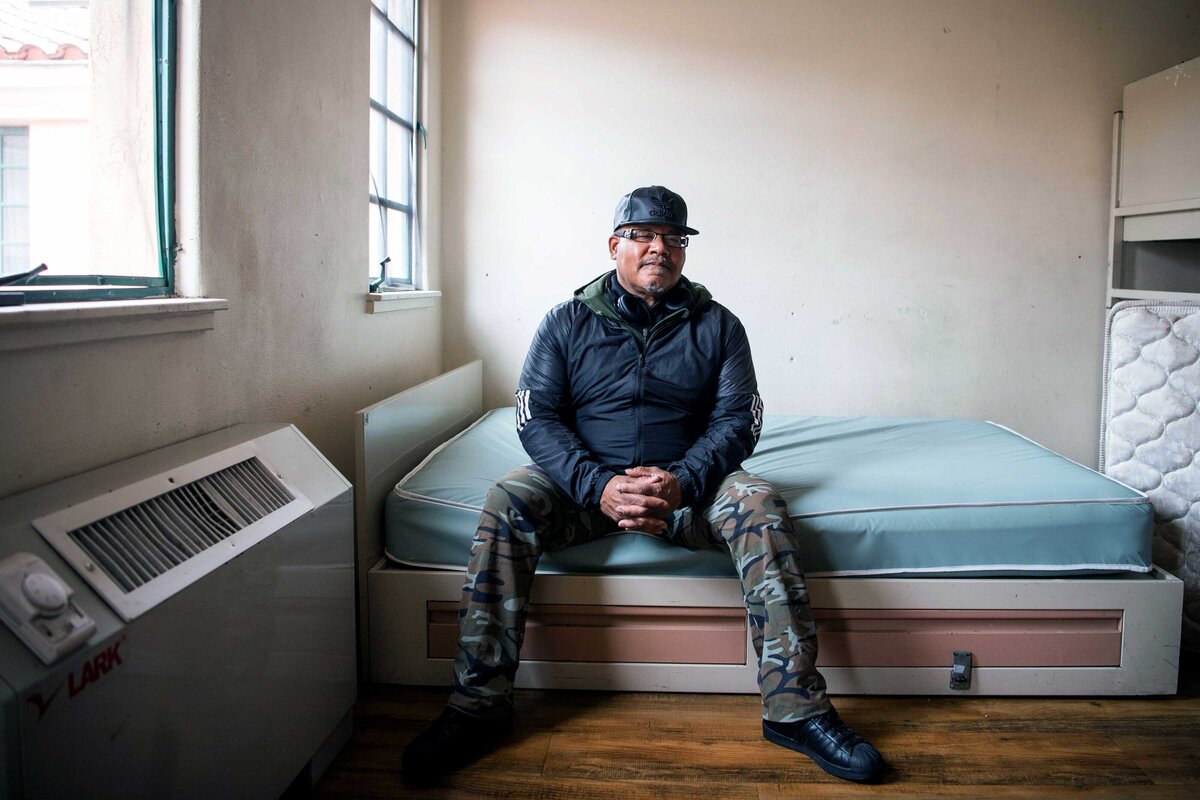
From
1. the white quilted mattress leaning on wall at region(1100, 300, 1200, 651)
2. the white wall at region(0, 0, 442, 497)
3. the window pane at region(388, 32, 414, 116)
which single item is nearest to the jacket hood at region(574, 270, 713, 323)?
the white wall at region(0, 0, 442, 497)

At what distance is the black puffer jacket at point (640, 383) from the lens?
2.10 meters

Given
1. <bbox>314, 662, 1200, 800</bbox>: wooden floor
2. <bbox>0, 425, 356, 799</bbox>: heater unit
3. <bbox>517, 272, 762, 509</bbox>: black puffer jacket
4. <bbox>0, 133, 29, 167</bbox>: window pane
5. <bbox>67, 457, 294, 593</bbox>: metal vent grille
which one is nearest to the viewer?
<bbox>0, 425, 356, 799</bbox>: heater unit

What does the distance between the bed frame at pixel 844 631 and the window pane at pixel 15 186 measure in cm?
78

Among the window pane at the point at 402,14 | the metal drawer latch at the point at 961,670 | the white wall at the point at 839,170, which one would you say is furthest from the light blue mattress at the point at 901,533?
the window pane at the point at 402,14

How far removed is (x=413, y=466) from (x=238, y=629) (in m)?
1.11

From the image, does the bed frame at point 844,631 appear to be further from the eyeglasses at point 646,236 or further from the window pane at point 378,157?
the window pane at point 378,157

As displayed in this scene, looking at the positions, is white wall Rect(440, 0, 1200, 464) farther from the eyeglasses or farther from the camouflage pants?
the camouflage pants

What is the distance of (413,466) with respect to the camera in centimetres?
240

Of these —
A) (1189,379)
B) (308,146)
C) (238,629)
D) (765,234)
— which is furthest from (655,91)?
(238,629)

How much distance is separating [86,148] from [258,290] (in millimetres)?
437

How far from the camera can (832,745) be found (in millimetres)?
1692

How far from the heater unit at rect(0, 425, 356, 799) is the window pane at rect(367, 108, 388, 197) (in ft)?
4.02

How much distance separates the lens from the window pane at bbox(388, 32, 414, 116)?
290 centimetres

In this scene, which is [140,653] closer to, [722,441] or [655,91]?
[722,441]
